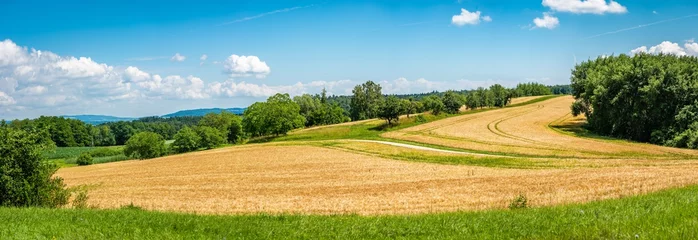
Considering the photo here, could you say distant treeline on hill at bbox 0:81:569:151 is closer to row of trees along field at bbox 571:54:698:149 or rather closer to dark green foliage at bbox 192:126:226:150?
dark green foliage at bbox 192:126:226:150

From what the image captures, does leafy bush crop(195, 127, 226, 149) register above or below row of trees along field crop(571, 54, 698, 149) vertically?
below

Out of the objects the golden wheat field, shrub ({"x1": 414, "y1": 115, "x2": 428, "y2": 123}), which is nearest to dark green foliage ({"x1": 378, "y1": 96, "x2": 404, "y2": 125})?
shrub ({"x1": 414, "y1": 115, "x2": 428, "y2": 123})

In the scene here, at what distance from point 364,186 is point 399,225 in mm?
18767

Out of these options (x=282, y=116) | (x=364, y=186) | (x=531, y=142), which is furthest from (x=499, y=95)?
(x=364, y=186)

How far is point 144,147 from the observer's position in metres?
90.8

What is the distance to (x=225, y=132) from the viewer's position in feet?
392

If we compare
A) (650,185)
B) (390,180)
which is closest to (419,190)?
(390,180)

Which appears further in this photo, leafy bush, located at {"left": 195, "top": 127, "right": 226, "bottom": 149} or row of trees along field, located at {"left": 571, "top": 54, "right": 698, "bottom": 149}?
leafy bush, located at {"left": 195, "top": 127, "right": 226, "bottom": 149}

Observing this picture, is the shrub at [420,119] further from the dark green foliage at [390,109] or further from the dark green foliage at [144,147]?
the dark green foliage at [144,147]

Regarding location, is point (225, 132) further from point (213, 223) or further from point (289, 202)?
point (213, 223)

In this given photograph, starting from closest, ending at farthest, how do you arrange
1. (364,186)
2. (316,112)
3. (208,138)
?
(364,186) → (208,138) → (316,112)

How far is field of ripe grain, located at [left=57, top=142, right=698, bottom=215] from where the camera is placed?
73.9 ft

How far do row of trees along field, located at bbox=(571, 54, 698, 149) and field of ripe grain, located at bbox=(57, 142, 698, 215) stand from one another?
2377cm

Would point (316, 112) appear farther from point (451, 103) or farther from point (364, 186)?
point (364, 186)
